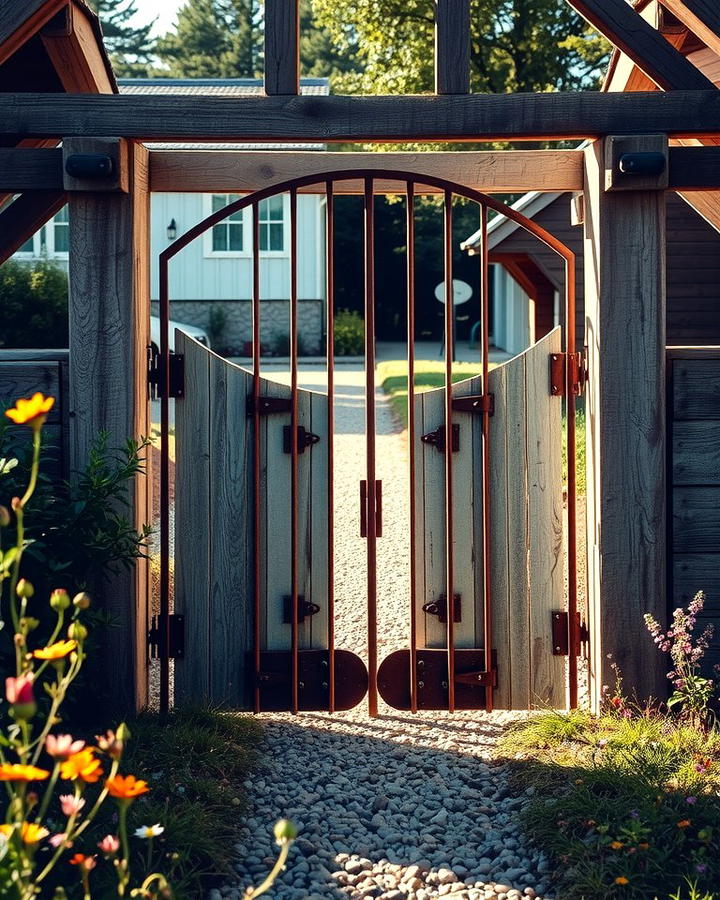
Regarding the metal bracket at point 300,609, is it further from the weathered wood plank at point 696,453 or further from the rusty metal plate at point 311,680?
the weathered wood plank at point 696,453

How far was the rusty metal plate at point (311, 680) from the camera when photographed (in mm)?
4547

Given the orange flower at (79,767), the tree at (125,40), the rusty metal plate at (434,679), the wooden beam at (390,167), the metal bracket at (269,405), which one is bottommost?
the rusty metal plate at (434,679)

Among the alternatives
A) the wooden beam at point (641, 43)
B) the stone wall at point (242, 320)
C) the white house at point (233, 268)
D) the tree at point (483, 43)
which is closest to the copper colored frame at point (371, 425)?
the wooden beam at point (641, 43)

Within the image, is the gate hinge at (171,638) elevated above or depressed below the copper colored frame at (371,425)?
below

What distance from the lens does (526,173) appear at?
4.52 metres

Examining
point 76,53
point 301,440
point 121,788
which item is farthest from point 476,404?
point 121,788

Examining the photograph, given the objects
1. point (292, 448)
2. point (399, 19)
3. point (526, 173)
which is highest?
point (399, 19)

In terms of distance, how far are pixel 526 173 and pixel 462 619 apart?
1.75 metres

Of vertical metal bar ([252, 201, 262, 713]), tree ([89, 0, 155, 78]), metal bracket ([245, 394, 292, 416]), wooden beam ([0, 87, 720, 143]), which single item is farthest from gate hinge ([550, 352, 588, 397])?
tree ([89, 0, 155, 78])

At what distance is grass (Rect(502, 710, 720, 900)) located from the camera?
3.13 m

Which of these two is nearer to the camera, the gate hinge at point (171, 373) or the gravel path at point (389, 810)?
the gravel path at point (389, 810)

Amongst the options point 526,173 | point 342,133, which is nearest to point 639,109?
point 526,173

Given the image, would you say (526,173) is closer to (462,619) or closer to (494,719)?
(462,619)

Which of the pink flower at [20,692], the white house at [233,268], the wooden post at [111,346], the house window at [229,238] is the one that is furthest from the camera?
the house window at [229,238]
